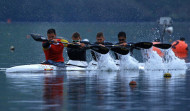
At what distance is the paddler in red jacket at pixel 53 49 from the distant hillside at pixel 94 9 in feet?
457

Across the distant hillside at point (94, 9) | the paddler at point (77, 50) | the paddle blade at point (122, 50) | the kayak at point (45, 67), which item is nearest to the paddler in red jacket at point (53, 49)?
the kayak at point (45, 67)

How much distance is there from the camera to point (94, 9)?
573 ft

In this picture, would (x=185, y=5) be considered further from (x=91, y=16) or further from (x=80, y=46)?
(x=80, y=46)

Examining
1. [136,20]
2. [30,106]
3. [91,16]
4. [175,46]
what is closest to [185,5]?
[136,20]

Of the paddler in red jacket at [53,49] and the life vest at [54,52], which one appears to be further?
the life vest at [54,52]

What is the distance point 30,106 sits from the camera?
15562 millimetres

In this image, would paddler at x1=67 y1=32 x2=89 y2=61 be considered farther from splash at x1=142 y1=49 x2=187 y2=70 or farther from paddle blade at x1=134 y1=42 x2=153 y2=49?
splash at x1=142 y1=49 x2=187 y2=70

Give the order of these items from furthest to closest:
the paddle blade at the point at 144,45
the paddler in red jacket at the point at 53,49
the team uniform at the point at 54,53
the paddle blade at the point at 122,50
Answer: the paddle blade at the point at 144,45, the paddle blade at the point at 122,50, the team uniform at the point at 54,53, the paddler in red jacket at the point at 53,49

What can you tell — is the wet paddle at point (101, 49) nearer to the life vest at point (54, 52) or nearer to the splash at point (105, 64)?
the splash at point (105, 64)

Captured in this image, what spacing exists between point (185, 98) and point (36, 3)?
513ft

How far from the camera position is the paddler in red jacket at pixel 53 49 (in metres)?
24.8

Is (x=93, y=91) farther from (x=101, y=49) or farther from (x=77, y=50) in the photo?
(x=77, y=50)

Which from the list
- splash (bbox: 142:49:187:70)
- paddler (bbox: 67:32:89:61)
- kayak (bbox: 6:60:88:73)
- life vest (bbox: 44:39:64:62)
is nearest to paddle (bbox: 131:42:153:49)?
splash (bbox: 142:49:187:70)

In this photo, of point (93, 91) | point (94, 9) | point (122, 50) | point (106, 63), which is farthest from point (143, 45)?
point (94, 9)
